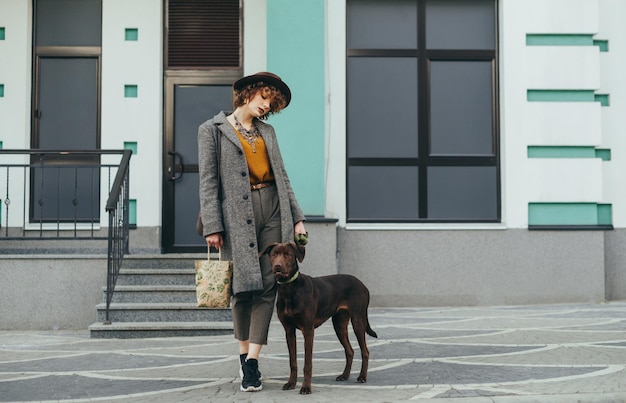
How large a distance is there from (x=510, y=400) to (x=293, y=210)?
6.02ft

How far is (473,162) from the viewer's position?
10.9 meters

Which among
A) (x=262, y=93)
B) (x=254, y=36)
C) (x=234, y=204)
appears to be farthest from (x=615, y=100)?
(x=234, y=204)

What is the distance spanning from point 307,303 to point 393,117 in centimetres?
598

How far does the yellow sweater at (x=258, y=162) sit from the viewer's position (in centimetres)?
557

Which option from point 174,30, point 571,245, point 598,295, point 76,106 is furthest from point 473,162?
point 76,106

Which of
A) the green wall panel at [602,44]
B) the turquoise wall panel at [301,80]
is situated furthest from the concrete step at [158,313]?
the green wall panel at [602,44]

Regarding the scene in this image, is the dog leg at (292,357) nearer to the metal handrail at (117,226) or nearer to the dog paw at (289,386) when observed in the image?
the dog paw at (289,386)

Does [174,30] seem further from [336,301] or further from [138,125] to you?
[336,301]

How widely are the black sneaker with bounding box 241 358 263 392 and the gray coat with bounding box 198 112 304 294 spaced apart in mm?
Answer: 493

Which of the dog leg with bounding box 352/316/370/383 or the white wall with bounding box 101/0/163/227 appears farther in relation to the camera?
the white wall with bounding box 101/0/163/227

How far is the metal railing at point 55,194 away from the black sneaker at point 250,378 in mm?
4848

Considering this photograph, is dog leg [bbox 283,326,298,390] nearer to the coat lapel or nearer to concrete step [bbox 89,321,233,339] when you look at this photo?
the coat lapel

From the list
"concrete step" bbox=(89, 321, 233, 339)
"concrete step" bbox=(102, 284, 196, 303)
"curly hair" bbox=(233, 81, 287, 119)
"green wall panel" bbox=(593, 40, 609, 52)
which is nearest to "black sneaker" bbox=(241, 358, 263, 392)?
"curly hair" bbox=(233, 81, 287, 119)

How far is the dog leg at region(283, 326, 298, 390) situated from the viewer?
210 inches
